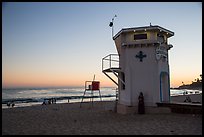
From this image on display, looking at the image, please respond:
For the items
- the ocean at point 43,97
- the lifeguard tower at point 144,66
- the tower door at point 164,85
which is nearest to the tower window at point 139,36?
the lifeguard tower at point 144,66

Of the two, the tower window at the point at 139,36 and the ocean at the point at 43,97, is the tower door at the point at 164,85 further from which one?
the ocean at the point at 43,97

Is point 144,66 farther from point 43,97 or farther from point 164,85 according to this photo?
point 43,97

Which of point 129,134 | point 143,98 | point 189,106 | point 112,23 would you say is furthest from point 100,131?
point 112,23

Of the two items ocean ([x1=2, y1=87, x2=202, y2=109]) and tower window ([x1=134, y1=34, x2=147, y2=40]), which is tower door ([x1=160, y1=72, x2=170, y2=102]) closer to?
tower window ([x1=134, y1=34, x2=147, y2=40])

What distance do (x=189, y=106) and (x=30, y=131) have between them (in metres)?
10.4

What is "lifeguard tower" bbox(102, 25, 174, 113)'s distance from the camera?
15.7 m

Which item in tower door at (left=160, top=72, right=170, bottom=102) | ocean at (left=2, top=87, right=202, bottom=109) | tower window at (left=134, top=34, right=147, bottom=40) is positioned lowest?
ocean at (left=2, top=87, right=202, bottom=109)

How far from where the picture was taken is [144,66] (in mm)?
15906

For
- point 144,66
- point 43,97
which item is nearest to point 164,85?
point 144,66

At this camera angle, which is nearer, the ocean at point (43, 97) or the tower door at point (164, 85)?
the tower door at point (164, 85)

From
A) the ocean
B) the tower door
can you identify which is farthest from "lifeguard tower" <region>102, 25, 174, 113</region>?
the ocean

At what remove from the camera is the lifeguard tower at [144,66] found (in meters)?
15.7

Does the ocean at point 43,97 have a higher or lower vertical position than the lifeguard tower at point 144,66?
lower

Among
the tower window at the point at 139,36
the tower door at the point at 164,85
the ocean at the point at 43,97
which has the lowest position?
the ocean at the point at 43,97
